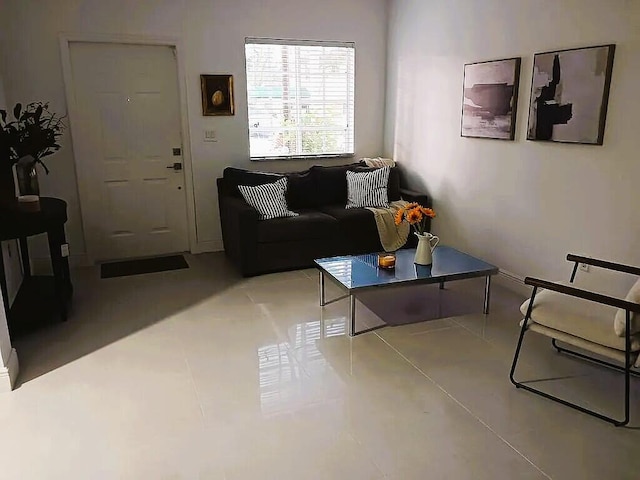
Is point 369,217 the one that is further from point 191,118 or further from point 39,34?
point 39,34

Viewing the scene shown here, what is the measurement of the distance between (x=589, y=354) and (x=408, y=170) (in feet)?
9.12

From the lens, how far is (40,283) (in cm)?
402

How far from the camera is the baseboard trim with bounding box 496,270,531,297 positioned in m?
4.04

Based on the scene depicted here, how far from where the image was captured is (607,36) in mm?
3176

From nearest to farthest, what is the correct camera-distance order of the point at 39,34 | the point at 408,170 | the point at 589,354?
the point at 589,354 → the point at 39,34 → the point at 408,170

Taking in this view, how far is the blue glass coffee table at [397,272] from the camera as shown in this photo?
3.38 meters

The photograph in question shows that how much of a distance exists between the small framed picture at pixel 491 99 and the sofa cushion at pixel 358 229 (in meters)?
1.12

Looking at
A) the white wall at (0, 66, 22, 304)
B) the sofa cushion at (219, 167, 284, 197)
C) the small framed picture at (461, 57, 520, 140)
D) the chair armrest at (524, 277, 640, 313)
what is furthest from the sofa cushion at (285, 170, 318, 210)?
the chair armrest at (524, 277, 640, 313)

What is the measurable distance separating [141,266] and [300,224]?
1.55m

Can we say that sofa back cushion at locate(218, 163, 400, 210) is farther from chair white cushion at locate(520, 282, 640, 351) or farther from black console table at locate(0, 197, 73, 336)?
chair white cushion at locate(520, 282, 640, 351)

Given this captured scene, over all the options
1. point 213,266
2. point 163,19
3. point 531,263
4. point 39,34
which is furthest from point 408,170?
point 39,34

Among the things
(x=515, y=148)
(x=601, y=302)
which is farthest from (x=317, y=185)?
(x=601, y=302)

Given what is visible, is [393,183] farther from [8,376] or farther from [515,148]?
[8,376]

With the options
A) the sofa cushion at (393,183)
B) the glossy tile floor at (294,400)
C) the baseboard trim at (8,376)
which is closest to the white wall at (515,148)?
the sofa cushion at (393,183)
